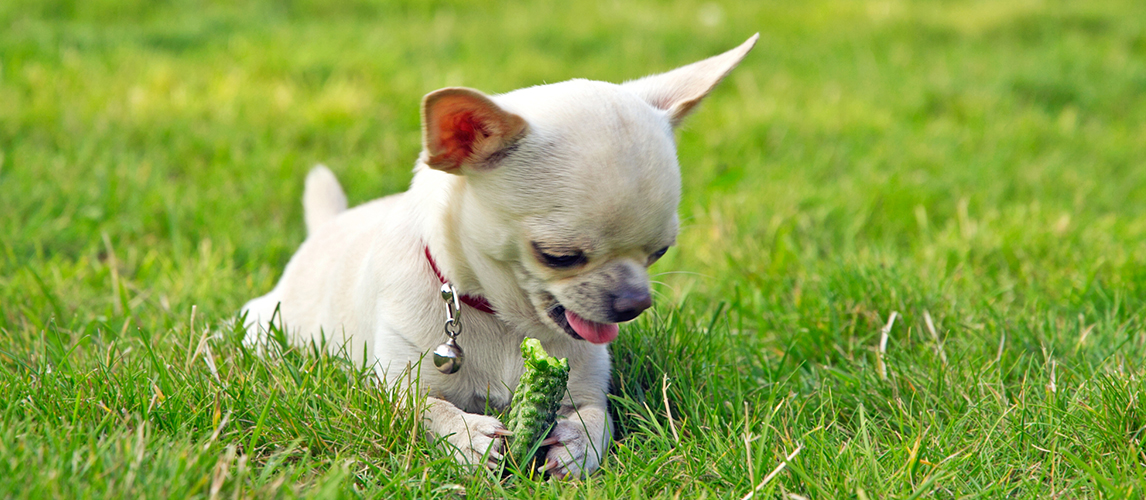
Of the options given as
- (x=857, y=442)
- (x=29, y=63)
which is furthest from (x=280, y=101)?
(x=857, y=442)

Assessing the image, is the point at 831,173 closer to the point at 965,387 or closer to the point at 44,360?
the point at 965,387

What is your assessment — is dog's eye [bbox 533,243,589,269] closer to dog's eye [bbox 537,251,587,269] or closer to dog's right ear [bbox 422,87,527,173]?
dog's eye [bbox 537,251,587,269]

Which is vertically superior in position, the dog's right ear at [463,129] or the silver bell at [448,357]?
the dog's right ear at [463,129]

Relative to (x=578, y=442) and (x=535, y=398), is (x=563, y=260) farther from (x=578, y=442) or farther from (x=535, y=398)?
(x=578, y=442)

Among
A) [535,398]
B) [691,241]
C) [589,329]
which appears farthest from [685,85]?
[691,241]

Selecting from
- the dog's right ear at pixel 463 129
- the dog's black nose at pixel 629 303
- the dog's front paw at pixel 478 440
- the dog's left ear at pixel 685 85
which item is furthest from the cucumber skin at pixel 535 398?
the dog's left ear at pixel 685 85

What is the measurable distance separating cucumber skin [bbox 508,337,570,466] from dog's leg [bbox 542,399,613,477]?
0.05 metres

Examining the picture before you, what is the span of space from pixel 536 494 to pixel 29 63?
15.2 feet

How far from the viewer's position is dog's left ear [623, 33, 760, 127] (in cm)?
229

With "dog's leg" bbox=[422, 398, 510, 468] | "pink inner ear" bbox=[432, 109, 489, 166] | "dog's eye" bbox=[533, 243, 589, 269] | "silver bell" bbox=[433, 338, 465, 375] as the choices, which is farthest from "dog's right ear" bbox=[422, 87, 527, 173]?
"dog's leg" bbox=[422, 398, 510, 468]

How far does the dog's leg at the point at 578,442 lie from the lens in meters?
2.12

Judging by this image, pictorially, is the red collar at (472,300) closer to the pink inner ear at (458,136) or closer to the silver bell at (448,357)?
the silver bell at (448,357)

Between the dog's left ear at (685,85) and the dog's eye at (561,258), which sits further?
the dog's left ear at (685,85)

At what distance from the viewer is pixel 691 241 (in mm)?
3918
